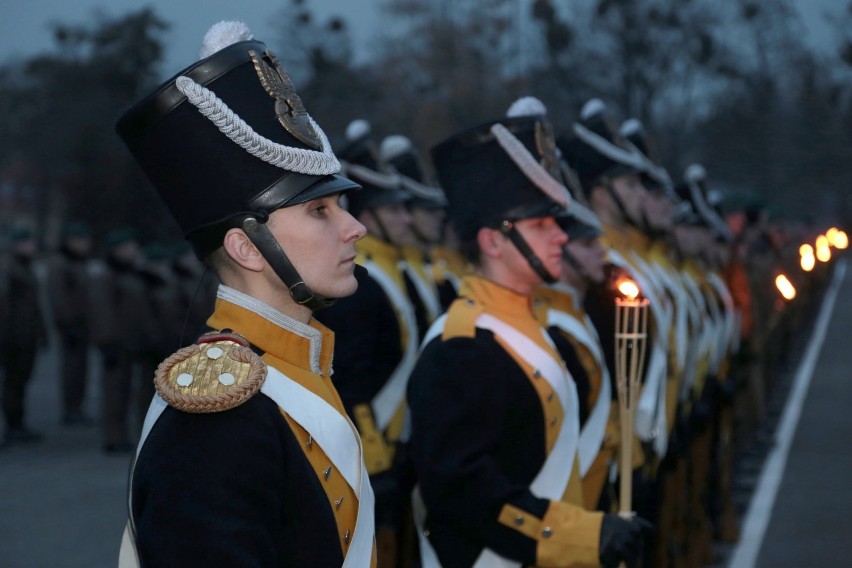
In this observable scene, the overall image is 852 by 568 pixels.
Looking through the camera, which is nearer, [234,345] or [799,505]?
[234,345]

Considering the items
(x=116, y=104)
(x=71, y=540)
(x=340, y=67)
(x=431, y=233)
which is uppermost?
(x=340, y=67)

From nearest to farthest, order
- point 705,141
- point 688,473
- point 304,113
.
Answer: point 304,113, point 688,473, point 705,141

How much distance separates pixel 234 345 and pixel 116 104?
34315 mm

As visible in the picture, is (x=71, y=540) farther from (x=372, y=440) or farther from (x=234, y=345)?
(x=234, y=345)

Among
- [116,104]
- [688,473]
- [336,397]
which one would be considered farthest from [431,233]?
[116,104]

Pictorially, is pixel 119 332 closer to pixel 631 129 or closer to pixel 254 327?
pixel 631 129

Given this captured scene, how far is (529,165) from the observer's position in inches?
186

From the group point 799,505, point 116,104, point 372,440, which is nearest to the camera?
point 372,440

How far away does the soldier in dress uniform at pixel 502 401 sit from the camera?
3.99m

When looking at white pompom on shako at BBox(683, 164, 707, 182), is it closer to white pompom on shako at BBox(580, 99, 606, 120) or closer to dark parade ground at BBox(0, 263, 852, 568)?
dark parade ground at BBox(0, 263, 852, 568)

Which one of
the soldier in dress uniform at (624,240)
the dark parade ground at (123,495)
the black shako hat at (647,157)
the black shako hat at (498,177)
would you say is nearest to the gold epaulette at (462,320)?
the black shako hat at (498,177)

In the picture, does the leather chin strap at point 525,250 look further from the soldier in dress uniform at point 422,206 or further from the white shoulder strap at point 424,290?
the soldier in dress uniform at point 422,206

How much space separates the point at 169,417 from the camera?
8.43 feet

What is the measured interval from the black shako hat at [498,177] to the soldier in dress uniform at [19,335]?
9710 mm
